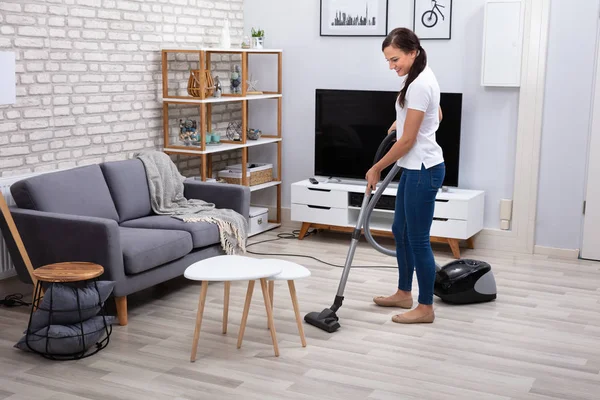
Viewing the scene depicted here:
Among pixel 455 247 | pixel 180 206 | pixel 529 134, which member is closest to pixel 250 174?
pixel 180 206

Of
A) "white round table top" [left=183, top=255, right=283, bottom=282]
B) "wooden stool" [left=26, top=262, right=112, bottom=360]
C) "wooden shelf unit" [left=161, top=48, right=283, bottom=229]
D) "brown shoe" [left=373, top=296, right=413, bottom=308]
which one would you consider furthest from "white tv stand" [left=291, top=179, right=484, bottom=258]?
"wooden stool" [left=26, top=262, right=112, bottom=360]

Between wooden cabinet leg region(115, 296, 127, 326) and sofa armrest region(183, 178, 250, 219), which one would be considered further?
sofa armrest region(183, 178, 250, 219)

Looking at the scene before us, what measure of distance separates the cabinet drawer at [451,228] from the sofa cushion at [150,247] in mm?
1913

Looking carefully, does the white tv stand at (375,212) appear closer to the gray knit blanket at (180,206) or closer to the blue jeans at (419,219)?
the gray knit blanket at (180,206)

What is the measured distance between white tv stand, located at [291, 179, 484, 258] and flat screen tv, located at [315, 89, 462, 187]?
Result: 0.52 feet

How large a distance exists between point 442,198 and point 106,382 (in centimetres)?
298

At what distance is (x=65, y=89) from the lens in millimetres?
4727

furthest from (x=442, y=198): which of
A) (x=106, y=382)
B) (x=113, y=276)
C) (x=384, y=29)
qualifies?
(x=106, y=382)

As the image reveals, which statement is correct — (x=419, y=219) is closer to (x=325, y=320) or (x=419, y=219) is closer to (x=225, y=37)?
(x=325, y=320)

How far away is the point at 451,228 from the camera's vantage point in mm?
5434

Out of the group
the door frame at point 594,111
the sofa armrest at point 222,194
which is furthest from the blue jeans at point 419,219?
the door frame at point 594,111

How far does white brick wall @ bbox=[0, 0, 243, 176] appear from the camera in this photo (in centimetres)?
443

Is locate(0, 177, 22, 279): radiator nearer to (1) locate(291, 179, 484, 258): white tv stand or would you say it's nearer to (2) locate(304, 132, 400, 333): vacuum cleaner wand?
(2) locate(304, 132, 400, 333): vacuum cleaner wand

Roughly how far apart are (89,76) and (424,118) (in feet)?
7.57
